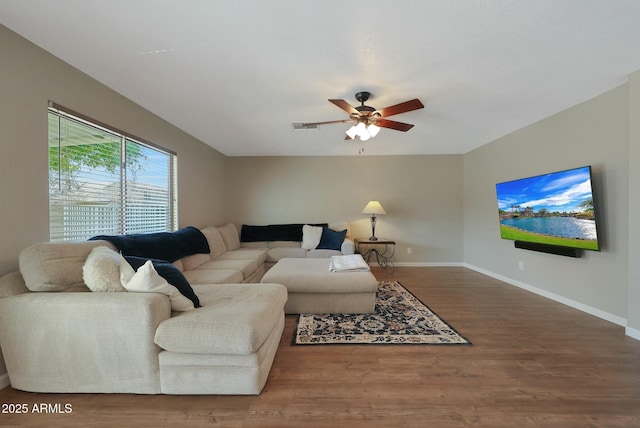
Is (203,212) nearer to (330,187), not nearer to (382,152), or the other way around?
(330,187)

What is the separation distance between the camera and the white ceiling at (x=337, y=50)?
60.8 inches

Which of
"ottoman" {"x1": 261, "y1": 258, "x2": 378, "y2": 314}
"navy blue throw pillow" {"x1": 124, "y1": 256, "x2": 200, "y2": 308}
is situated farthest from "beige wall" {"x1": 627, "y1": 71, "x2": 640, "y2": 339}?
"navy blue throw pillow" {"x1": 124, "y1": 256, "x2": 200, "y2": 308}

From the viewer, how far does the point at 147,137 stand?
309 cm

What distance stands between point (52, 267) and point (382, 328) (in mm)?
2635

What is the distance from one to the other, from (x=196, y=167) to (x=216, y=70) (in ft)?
7.85

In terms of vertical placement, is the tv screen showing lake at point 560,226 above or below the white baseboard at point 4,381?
above

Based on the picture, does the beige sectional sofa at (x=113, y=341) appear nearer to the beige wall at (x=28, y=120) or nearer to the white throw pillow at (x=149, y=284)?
the white throw pillow at (x=149, y=284)

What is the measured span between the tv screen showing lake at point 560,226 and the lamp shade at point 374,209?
2056 millimetres

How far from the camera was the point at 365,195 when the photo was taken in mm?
5402

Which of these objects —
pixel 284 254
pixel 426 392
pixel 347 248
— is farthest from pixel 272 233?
pixel 426 392

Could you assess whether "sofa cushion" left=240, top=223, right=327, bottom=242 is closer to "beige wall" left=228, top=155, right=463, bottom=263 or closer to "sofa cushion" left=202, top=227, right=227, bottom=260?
"beige wall" left=228, top=155, right=463, bottom=263

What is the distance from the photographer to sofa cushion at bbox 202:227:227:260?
3924 mm

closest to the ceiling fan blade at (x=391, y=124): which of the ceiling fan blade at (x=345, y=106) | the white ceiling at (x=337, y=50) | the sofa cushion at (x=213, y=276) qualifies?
the white ceiling at (x=337, y=50)

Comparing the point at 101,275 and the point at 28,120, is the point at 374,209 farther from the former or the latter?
the point at 28,120
